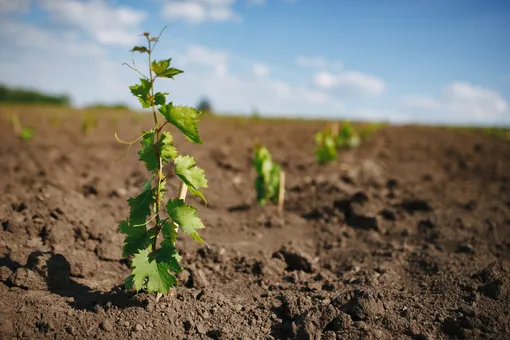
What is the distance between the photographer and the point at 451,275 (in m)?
2.98

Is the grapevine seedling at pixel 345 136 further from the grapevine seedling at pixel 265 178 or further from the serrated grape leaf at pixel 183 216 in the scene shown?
the serrated grape leaf at pixel 183 216

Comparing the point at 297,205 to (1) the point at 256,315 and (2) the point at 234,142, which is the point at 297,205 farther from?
(2) the point at 234,142

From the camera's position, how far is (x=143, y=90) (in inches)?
77.2

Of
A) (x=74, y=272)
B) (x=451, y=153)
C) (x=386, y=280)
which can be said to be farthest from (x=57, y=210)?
(x=451, y=153)

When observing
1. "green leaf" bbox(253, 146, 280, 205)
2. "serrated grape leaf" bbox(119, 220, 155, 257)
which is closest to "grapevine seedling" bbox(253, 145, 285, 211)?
"green leaf" bbox(253, 146, 280, 205)

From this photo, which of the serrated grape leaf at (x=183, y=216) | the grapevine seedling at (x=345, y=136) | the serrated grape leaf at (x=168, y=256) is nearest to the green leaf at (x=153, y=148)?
the serrated grape leaf at (x=183, y=216)

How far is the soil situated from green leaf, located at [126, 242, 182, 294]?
0.25 metres

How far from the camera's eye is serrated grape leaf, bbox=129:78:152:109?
195 centimetres

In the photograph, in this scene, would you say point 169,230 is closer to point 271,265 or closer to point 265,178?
point 271,265

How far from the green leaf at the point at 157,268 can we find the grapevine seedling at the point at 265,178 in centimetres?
256

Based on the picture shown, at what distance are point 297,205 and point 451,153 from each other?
629 cm

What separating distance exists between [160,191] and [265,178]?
2597 millimetres

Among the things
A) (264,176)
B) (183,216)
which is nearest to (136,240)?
(183,216)

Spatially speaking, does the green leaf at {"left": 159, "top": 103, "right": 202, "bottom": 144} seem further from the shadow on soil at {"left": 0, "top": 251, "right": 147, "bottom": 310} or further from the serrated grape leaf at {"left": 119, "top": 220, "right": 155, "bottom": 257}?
the shadow on soil at {"left": 0, "top": 251, "right": 147, "bottom": 310}
